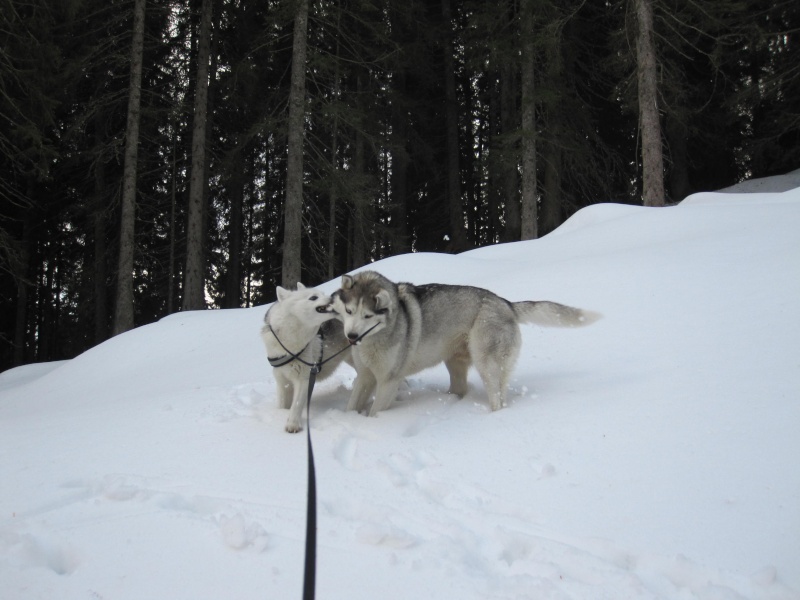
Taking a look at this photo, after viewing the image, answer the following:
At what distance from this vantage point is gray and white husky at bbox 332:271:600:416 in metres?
5.18

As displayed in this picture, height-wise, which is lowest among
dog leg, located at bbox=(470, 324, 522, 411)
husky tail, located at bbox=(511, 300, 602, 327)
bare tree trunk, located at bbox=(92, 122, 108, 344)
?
dog leg, located at bbox=(470, 324, 522, 411)

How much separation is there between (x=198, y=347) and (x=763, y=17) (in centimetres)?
2509

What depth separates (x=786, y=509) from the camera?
127 inches

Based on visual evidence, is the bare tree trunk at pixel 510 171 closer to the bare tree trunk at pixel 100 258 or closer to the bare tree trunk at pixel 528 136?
the bare tree trunk at pixel 528 136

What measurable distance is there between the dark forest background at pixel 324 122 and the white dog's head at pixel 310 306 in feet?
31.0

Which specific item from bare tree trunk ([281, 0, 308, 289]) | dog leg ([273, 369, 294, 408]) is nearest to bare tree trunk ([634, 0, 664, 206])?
bare tree trunk ([281, 0, 308, 289])

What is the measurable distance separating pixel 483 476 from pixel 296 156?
12581mm

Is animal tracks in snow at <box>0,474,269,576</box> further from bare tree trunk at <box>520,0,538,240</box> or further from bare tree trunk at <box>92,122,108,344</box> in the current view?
bare tree trunk at <box>92,122,108,344</box>

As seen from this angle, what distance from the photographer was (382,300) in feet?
16.8

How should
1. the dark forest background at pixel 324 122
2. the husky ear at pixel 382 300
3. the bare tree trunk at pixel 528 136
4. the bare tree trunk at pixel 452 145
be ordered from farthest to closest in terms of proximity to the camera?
the bare tree trunk at pixel 452 145 < the bare tree trunk at pixel 528 136 < the dark forest background at pixel 324 122 < the husky ear at pixel 382 300

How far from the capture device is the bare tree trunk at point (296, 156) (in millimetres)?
14695

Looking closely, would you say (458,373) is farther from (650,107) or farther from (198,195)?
(198,195)

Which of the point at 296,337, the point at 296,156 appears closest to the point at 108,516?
the point at 296,337

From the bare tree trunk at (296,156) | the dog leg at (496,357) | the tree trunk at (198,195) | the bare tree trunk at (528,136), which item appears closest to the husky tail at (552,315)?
the dog leg at (496,357)
